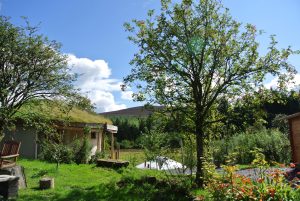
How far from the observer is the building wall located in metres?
21.6

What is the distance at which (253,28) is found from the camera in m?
11.8

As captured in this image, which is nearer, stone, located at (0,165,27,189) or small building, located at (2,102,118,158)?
stone, located at (0,165,27,189)

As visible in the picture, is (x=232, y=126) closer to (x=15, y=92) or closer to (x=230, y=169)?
(x=230, y=169)

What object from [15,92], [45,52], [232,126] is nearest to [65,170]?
[15,92]

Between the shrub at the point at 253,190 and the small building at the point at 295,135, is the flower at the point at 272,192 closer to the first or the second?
the shrub at the point at 253,190

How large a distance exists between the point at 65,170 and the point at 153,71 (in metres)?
7.16

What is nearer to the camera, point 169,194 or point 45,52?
point 169,194

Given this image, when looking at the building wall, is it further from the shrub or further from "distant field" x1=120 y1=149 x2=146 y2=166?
the shrub

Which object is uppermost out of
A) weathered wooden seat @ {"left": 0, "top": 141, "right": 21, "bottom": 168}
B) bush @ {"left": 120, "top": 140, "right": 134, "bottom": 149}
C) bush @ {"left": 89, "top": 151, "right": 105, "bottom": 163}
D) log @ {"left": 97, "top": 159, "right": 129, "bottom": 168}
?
bush @ {"left": 120, "top": 140, "right": 134, "bottom": 149}

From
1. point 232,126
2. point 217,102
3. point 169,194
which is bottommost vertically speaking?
point 169,194

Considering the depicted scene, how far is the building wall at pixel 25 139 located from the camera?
21.6 meters

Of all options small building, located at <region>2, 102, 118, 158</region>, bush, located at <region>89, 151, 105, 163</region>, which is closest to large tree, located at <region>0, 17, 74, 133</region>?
small building, located at <region>2, 102, 118, 158</region>

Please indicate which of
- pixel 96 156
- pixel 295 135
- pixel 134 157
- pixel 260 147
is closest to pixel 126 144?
pixel 96 156

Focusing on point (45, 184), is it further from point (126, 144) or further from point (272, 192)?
point (126, 144)
